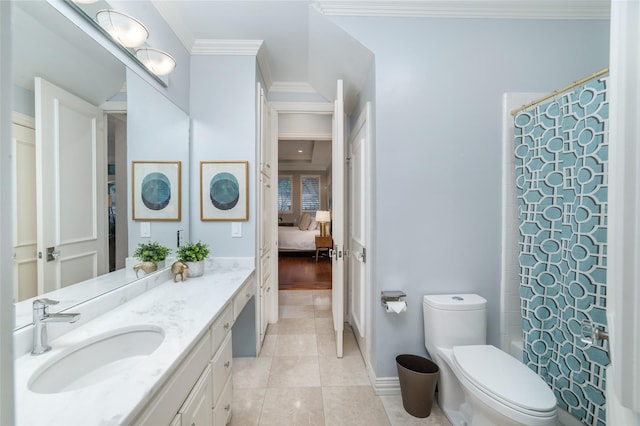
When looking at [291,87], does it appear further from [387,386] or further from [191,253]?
[387,386]

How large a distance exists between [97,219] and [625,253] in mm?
1823

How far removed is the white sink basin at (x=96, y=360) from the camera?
84 cm

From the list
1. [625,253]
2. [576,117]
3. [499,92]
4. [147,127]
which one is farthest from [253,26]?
[625,253]

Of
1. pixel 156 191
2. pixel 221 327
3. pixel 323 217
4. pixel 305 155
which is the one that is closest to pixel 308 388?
pixel 221 327

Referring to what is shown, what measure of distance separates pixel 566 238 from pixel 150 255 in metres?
2.41

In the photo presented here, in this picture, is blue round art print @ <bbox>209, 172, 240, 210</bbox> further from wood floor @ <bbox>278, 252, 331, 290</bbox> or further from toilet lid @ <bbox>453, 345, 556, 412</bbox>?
wood floor @ <bbox>278, 252, 331, 290</bbox>

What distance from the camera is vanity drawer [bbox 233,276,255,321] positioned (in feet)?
5.23

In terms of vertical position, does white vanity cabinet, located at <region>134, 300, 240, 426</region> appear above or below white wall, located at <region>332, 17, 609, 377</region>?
below

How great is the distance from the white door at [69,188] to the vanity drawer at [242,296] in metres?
0.70

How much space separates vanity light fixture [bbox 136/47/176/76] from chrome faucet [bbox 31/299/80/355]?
54.7 inches

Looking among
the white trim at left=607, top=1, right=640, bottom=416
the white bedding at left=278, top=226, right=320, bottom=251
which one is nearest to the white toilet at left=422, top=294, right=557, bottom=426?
the white trim at left=607, top=1, right=640, bottom=416

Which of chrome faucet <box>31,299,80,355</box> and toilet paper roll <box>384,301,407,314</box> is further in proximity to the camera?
toilet paper roll <box>384,301,407,314</box>

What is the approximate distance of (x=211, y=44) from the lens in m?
2.10

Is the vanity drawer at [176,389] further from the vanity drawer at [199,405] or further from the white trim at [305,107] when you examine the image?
the white trim at [305,107]
